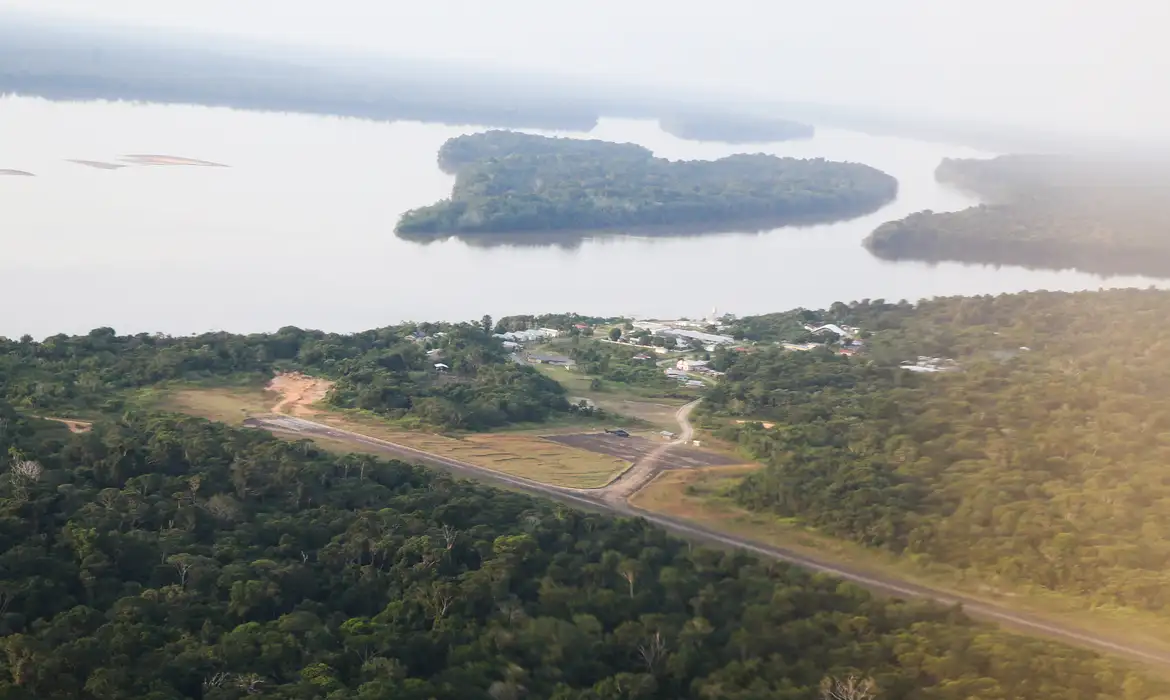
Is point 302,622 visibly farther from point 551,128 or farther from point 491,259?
point 551,128

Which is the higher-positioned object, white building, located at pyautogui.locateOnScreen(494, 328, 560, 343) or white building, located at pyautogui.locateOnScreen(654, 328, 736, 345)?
white building, located at pyautogui.locateOnScreen(654, 328, 736, 345)

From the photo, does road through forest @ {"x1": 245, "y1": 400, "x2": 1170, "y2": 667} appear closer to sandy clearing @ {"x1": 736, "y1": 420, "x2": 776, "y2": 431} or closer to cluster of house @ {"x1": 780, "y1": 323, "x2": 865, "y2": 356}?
sandy clearing @ {"x1": 736, "y1": 420, "x2": 776, "y2": 431}

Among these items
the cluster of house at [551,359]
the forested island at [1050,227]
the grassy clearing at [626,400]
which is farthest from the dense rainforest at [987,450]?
the forested island at [1050,227]

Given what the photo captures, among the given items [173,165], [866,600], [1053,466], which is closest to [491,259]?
[173,165]

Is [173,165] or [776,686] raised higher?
[173,165]

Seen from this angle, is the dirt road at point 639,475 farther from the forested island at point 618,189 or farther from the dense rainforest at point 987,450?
the forested island at point 618,189

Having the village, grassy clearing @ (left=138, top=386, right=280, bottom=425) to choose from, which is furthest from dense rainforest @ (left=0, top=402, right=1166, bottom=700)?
the village

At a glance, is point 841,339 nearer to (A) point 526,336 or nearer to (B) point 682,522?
(A) point 526,336
